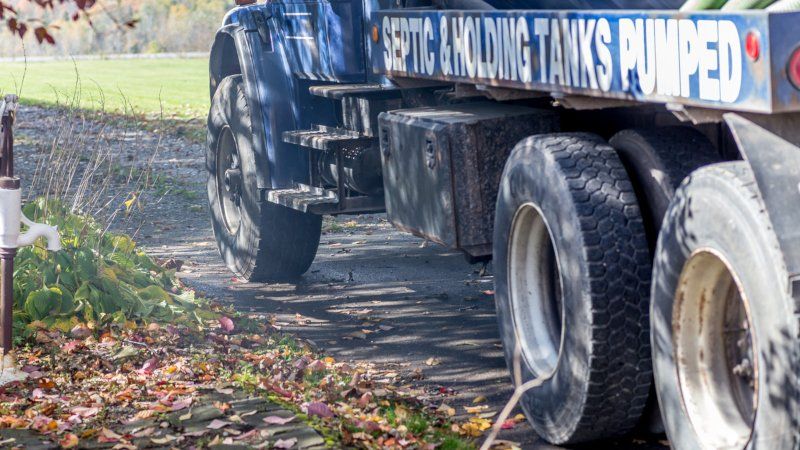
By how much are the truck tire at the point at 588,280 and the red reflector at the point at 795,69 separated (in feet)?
3.63

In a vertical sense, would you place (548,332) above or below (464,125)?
below

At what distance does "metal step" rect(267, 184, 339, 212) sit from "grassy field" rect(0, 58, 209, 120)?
9509 mm

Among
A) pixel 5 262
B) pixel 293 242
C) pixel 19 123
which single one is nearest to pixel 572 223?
pixel 5 262

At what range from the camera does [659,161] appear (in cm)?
423

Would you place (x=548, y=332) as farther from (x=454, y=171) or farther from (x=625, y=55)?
(x=625, y=55)

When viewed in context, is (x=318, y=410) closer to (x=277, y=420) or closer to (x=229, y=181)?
(x=277, y=420)

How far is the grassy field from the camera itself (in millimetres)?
19859

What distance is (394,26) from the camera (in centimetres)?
566

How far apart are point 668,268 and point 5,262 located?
299 cm

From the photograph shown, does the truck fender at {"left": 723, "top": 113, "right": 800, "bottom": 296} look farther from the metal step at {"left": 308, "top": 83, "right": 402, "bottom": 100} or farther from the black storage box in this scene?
the metal step at {"left": 308, "top": 83, "right": 402, "bottom": 100}

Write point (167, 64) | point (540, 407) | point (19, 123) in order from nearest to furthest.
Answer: point (540, 407) → point (19, 123) → point (167, 64)

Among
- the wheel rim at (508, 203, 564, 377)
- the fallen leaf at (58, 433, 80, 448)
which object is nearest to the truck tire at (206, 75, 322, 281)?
the wheel rim at (508, 203, 564, 377)

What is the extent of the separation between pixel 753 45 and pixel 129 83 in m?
22.8

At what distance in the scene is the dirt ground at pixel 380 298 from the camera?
5910 mm
